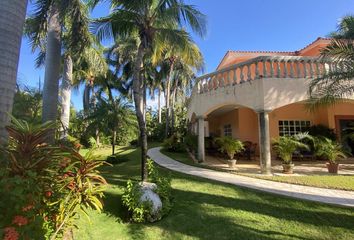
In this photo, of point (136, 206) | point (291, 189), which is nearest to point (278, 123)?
point (291, 189)

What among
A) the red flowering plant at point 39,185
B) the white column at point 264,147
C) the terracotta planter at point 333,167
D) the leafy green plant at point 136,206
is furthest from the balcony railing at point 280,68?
the red flowering plant at point 39,185

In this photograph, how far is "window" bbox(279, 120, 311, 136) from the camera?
15.6 m

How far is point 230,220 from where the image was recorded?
6.18 meters

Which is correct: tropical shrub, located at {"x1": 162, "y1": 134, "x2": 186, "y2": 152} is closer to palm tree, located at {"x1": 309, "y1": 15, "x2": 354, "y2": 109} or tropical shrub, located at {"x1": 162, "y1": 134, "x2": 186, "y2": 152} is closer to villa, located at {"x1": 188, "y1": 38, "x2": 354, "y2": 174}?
villa, located at {"x1": 188, "y1": 38, "x2": 354, "y2": 174}

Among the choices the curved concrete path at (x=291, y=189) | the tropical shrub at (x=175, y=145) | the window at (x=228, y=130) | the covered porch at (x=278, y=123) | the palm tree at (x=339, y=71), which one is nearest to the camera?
the curved concrete path at (x=291, y=189)

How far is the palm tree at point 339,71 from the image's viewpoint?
8.94m

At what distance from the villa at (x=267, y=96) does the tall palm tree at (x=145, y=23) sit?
135 inches

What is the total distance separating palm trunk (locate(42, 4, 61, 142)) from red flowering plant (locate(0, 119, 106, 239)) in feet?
12.8

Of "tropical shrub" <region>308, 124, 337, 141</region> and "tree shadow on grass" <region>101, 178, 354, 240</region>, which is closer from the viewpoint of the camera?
"tree shadow on grass" <region>101, 178, 354, 240</region>

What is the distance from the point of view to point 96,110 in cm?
1499

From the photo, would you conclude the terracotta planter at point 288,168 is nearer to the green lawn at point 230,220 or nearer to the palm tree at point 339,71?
the palm tree at point 339,71

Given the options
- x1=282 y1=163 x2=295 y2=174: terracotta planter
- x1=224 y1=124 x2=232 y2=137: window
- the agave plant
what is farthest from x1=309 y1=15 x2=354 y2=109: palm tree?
the agave plant

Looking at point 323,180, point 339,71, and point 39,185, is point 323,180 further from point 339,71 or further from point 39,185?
point 39,185

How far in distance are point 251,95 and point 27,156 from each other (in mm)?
8912
